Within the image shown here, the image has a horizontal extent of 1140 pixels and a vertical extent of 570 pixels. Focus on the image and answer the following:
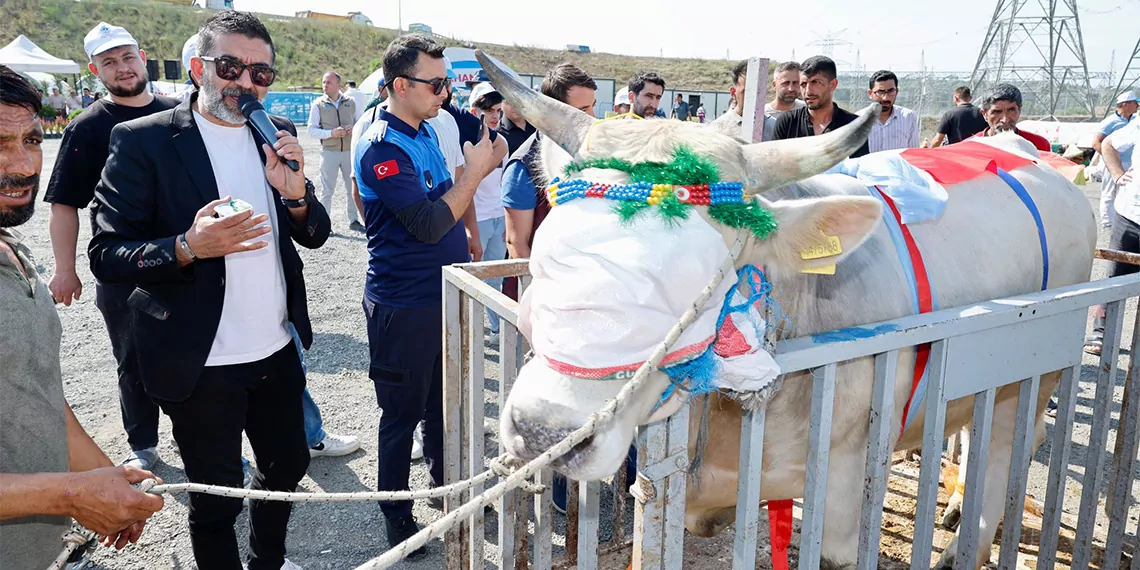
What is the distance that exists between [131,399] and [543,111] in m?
3.13

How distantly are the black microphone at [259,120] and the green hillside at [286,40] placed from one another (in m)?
46.5

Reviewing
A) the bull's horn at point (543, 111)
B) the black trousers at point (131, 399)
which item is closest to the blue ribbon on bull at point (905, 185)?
the bull's horn at point (543, 111)

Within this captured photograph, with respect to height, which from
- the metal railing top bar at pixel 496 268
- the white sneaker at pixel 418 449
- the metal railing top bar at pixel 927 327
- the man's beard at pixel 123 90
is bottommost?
the white sneaker at pixel 418 449

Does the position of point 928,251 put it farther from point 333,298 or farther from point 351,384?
point 333,298

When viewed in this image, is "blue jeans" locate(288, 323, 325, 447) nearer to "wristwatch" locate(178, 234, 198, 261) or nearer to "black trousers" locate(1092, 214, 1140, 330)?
"wristwatch" locate(178, 234, 198, 261)

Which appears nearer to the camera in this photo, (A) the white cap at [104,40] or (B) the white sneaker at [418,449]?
(A) the white cap at [104,40]

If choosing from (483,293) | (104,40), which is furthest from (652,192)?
(104,40)

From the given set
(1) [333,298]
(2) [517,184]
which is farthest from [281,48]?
(2) [517,184]

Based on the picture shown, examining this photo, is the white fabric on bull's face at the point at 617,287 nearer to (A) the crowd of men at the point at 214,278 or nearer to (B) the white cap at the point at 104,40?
(A) the crowd of men at the point at 214,278

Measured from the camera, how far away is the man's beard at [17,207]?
1.81 metres

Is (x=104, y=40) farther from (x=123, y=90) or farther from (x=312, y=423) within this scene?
(x=312, y=423)

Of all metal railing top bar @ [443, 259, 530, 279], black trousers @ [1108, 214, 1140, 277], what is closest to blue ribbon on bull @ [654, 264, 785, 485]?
metal railing top bar @ [443, 259, 530, 279]

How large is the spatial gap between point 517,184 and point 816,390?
8.94ft

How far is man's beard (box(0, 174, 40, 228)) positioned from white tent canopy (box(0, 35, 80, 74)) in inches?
755
